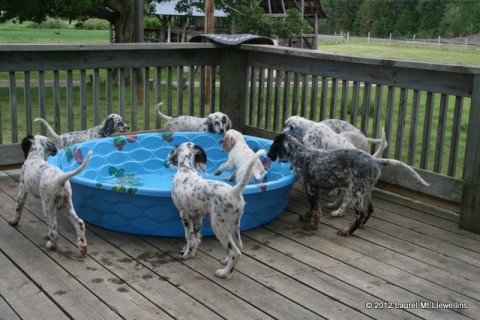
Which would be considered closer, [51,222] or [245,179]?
[245,179]

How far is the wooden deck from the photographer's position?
12.3 feet

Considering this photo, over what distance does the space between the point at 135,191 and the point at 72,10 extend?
10.7 m

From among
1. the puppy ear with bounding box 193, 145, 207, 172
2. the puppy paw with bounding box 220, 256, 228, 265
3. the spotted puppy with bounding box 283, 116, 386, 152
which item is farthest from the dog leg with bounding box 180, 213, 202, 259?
the spotted puppy with bounding box 283, 116, 386, 152

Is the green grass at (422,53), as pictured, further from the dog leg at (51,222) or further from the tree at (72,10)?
the dog leg at (51,222)

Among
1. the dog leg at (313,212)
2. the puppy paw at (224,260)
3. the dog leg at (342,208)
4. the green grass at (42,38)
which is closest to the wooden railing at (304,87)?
the dog leg at (342,208)

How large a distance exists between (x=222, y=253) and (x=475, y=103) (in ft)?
7.98

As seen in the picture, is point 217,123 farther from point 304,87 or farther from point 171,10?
point 171,10

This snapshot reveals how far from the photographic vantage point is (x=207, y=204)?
4.16 m

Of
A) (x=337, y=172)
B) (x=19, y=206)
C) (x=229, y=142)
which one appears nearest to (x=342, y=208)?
(x=337, y=172)

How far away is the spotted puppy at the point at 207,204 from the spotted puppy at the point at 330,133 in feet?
4.74

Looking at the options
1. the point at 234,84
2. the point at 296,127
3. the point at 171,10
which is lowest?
the point at 296,127

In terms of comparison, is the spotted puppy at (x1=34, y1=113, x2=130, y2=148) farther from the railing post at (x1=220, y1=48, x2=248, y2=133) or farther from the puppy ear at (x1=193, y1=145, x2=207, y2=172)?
the puppy ear at (x1=193, y1=145, x2=207, y2=172)

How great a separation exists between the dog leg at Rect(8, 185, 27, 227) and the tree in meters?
9.32

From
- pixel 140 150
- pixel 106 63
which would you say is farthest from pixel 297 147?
pixel 106 63
